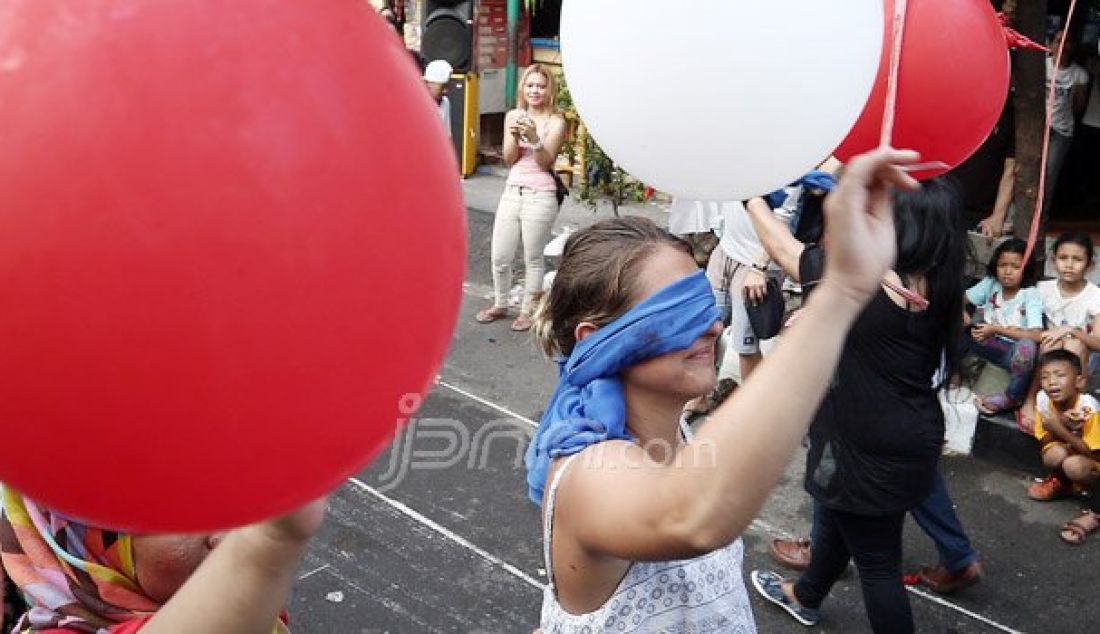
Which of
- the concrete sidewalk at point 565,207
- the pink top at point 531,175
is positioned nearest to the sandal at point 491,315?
the pink top at point 531,175

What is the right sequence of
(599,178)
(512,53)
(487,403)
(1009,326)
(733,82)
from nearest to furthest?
(733,82) → (1009,326) → (487,403) → (599,178) → (512,53)

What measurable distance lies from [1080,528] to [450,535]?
273 cm

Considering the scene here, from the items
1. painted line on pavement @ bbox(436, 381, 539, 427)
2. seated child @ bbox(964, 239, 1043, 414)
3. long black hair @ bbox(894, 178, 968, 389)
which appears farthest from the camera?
painted line on pavement @ bbox(436, 381, 539, 427)

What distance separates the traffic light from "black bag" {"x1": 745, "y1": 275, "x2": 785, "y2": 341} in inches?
227

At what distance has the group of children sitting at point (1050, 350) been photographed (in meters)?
4.90

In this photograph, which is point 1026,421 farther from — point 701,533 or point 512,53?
point 512,53

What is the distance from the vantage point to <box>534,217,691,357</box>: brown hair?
210cm

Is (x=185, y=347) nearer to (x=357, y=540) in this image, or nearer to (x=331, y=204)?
(x=331, y=204)

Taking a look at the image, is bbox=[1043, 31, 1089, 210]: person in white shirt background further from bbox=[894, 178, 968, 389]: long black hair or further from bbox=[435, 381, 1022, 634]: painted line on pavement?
bbox=[894, 178, 968, 389]: long black hair

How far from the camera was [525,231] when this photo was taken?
6.93 metres

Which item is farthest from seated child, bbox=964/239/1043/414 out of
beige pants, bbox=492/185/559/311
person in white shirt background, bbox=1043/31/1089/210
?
beige pants, bbox=492/185/559/311

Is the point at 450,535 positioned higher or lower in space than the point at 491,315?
higher

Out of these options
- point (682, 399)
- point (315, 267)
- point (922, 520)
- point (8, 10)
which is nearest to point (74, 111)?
point (8, 10)

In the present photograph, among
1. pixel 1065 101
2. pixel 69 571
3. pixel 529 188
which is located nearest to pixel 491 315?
pixel 529 188
